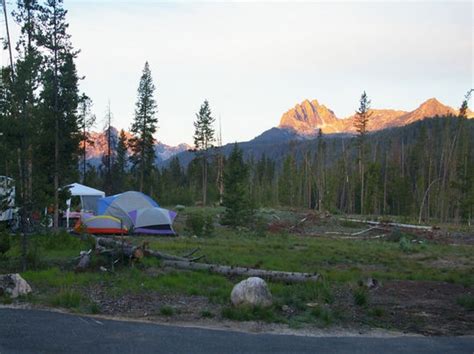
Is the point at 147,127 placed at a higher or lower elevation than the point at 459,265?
higher

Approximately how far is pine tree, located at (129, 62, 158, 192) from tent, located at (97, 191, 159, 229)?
2312cm

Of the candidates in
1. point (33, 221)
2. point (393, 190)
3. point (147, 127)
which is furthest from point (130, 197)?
point (393, 190)

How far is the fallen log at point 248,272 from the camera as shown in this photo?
38.7 ft

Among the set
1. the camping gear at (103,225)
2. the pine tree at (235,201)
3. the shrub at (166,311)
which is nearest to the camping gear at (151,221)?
the camping gear at (103,225)

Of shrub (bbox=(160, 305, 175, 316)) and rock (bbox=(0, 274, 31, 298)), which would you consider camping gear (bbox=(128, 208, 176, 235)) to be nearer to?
rock (bbox=(0, 274, 31, 298))

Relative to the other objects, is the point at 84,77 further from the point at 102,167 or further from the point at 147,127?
the point at 102,167

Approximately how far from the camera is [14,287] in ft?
32.2

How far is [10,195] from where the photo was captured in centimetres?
1248

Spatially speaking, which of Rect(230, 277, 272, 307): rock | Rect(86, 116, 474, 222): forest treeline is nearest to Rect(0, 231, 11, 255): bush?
Rect(230, 277, 272, 307): rock

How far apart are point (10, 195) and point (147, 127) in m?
37.0

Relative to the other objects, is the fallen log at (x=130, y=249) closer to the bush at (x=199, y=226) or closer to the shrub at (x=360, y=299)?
the shrub at (x=360, y=299)

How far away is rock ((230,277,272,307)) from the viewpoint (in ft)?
30.2

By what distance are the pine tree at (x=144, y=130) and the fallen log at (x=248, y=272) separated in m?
36.5

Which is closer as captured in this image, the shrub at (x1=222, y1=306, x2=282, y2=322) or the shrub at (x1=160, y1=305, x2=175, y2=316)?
the shrub at (x1=222, y1=306, x2=282, y2=322)
